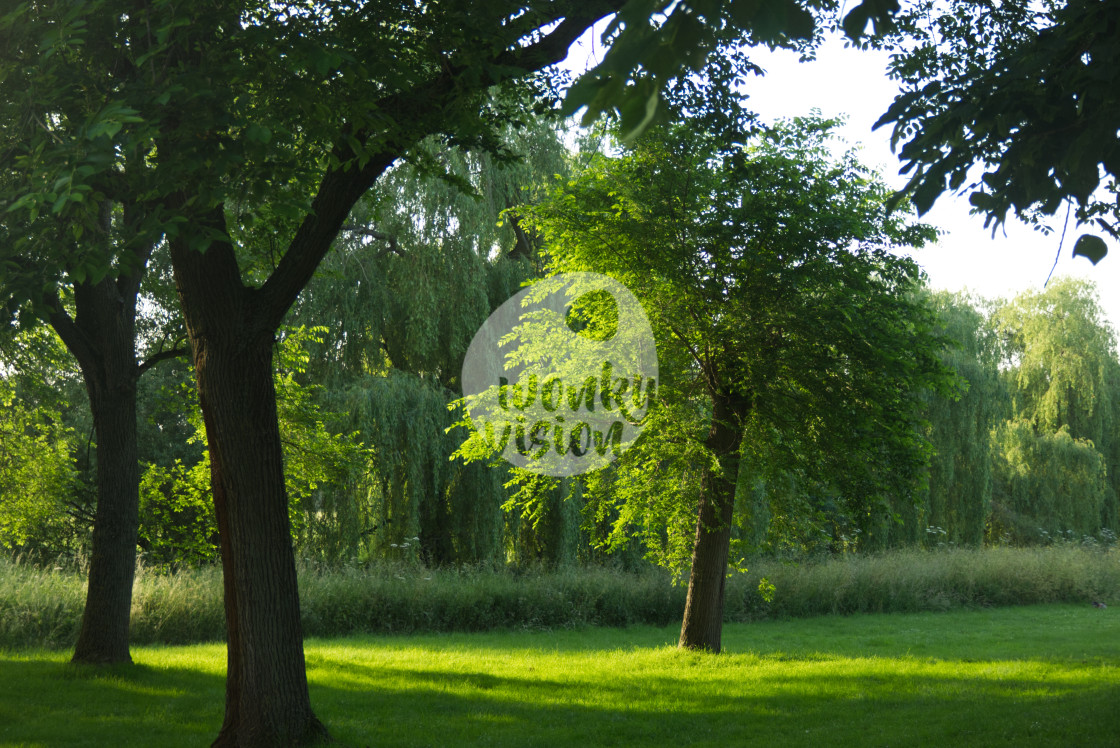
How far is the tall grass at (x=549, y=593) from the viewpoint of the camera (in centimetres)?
1330

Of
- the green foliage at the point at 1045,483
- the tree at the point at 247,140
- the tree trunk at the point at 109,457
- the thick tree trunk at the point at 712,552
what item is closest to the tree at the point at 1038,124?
the tree at the point at 247,140

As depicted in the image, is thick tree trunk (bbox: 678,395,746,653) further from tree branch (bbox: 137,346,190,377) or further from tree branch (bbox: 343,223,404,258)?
tree branch (bbox: 343,223,404,258)

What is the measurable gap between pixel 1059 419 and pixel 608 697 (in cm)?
2384

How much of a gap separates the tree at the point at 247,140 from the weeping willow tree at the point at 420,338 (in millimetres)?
9129

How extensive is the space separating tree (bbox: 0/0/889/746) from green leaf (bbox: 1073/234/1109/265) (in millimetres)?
2580

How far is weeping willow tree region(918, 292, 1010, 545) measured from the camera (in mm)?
22406

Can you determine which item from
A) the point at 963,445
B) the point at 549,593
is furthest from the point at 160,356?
the point at 963,445

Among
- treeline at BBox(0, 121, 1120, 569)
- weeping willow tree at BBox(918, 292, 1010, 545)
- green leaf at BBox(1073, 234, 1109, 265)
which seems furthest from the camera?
weeping willow tree at BBox(918, 292, 1010, 545)

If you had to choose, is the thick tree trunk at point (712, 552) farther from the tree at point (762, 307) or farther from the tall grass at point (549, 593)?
the tall grass at point (549, 593)

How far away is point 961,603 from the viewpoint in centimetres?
2016

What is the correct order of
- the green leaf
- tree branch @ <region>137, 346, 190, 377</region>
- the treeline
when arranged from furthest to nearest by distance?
1. the treeline
2. tree branch @ <region>137, 346, 190, 377</region>
3. the green leaf

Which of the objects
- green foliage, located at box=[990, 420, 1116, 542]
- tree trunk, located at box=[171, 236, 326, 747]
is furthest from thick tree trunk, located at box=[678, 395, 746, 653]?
green foliage, located at box=[990, 420, 1116, 542]

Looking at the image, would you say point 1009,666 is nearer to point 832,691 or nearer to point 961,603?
point 832,691

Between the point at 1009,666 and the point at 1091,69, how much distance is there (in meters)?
8.90
